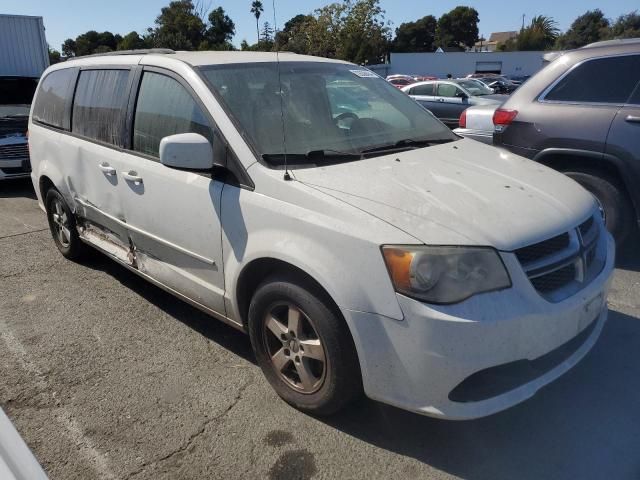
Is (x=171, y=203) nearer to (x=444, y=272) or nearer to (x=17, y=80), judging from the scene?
(x=444, y=272)

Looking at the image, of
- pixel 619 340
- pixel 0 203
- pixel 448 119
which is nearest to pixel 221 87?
pixel 619 340

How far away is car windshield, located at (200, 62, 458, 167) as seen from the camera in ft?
9.62

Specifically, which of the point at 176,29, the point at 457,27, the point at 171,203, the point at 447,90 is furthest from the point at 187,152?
the point at 457,27

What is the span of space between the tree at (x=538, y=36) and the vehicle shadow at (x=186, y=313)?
269 ft

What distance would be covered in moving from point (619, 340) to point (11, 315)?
426 centimetres

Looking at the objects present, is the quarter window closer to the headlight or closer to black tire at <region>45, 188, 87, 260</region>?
black tire at <region>45, 188, 87, 260</region>

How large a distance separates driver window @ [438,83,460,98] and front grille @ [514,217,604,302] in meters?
11.8

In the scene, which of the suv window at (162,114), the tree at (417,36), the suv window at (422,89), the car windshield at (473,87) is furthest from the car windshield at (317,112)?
the tree at (417,36)

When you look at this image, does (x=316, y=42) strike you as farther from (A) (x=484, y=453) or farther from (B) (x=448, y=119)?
(A) (x=484, y=453)

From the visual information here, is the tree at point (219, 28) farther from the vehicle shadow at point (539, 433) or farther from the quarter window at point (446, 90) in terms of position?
the vehicle shadow at point (539, 433)

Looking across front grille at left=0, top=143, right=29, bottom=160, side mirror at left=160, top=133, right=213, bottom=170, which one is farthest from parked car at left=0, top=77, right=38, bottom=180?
side mirror at left=160, top=133, right=213, bottom=170

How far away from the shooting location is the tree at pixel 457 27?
3548 inches

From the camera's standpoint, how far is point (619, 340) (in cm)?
340

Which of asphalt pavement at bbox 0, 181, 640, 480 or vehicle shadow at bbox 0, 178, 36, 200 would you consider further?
vehicle shadow at bbox 0, 178, 36, 200
